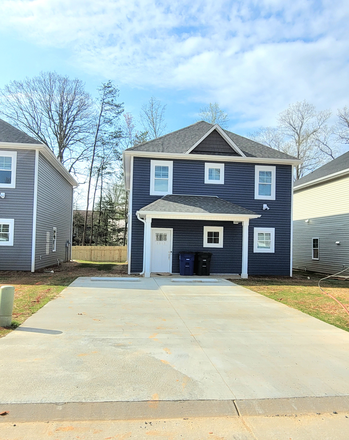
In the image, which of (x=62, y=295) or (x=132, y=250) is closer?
(x=62, y=295)

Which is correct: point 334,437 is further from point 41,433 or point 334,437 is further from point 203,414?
point 41,433

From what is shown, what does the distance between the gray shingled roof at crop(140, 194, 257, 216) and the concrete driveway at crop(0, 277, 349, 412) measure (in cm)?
576

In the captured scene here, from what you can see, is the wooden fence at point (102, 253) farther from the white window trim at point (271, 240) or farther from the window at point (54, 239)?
the white window trim at point (271, 240)

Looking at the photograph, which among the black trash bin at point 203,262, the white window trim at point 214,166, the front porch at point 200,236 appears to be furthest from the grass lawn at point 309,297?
the white window trim at point 214,166

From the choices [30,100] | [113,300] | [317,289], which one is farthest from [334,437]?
[30,100]

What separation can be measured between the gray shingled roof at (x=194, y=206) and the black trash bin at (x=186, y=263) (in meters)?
2.04

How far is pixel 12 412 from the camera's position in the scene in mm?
3207

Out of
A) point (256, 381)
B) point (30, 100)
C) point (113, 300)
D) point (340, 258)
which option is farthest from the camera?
point (30, 100)

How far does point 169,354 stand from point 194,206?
965 centimetres

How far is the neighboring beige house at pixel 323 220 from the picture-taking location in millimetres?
17266

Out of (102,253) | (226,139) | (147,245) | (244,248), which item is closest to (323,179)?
(226,139)

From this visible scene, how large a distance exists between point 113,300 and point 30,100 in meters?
→ 25.4

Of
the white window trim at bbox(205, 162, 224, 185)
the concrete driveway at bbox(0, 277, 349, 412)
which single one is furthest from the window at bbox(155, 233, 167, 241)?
the concrete driveway at bbox(0, 277, 349, 412)

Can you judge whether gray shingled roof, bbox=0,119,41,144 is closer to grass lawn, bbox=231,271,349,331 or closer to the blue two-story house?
the blue two-story house
